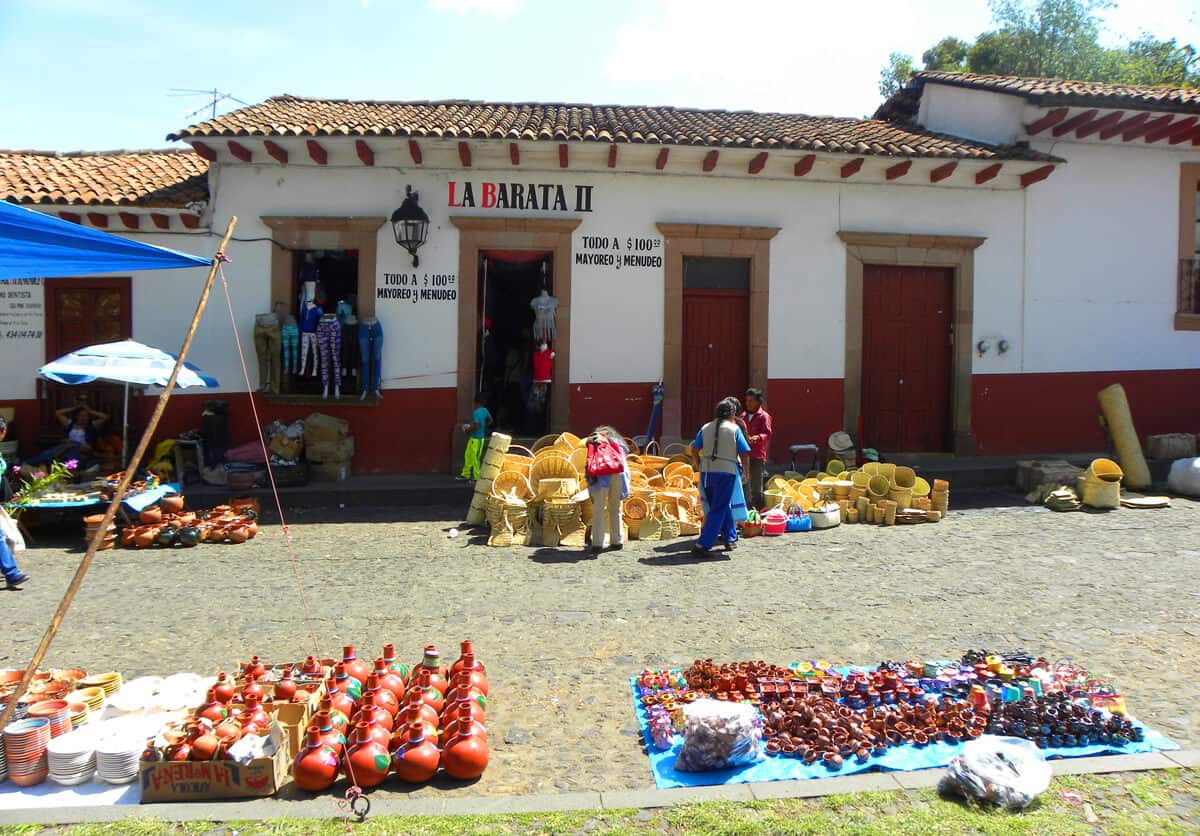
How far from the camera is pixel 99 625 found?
6.50 metres

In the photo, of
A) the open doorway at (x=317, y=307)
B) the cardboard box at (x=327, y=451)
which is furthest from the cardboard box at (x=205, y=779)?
the open doorway at (x=317, y=307)

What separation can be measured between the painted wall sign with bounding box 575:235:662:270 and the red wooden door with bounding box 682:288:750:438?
0.82 m

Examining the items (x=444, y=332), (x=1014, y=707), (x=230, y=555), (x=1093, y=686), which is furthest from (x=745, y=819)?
(x=444, y=332)

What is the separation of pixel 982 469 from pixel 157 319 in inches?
452

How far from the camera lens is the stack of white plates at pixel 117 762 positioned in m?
4.18

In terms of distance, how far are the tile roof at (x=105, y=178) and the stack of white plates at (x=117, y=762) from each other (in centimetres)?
891

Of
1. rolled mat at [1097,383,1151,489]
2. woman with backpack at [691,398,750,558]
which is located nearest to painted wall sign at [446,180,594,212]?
woman with backpack at [691,398,750,558]

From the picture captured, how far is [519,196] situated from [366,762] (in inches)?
360

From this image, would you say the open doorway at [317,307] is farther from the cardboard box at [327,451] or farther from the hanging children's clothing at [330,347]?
the cardboard box at [327,451]

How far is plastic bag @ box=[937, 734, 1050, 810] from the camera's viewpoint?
386cm

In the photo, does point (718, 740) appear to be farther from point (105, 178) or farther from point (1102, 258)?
point (105, 178)

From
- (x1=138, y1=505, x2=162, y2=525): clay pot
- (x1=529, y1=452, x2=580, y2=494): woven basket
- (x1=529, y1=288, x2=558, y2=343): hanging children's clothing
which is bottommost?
(x1=138, y1=505, x2=162, y2=525): clay pot

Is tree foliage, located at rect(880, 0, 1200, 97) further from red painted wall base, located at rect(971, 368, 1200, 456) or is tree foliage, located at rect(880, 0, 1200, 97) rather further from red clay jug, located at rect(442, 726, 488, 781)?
red clay jug, located at rect(442, 726, 488, 781)

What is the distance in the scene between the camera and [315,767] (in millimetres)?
4027
